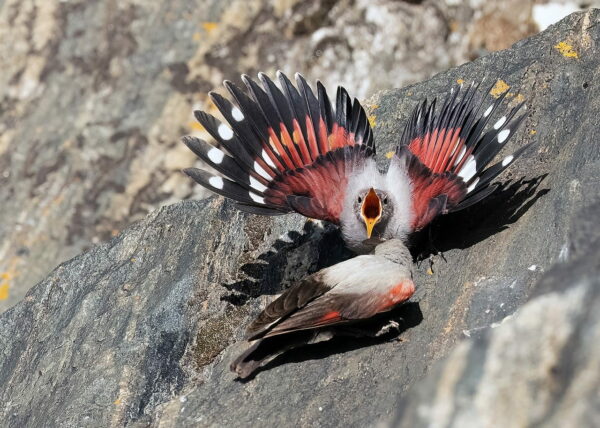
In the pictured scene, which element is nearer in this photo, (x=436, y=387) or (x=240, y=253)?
(x=436, y=387)

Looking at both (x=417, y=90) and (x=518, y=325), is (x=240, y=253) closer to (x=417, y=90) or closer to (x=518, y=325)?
(x=417, y=90)

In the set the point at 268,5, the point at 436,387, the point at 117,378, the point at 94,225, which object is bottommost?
the point at 436,387

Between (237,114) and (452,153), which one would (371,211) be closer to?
(452,153)

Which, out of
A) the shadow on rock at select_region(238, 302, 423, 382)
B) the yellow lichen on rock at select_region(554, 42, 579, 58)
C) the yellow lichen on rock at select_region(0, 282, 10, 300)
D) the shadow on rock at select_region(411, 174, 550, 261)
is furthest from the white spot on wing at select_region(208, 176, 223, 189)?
the yellow lichen on rock at select_region(0, 282, 10, 300)

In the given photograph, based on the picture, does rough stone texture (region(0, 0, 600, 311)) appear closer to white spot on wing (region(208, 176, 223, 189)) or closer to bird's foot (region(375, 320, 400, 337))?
white spot on wing (region(208, 176, 223, 189))

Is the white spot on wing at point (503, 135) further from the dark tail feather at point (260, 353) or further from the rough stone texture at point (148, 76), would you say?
the rough stone texture at point (148, 76)

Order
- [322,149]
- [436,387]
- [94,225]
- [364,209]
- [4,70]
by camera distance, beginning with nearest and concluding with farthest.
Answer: [436,387] < [364,209] < [322,149] < [94,225] < [4,70]

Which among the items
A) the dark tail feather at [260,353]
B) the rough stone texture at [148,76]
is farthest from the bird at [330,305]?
the rough stone texture at [148,76]

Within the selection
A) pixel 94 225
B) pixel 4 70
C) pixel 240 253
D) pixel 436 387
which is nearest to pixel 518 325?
pixel 436 387
